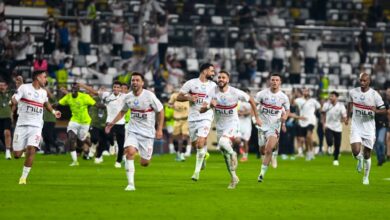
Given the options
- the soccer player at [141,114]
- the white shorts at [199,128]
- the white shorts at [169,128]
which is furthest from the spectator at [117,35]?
the soccer player at [141,114]

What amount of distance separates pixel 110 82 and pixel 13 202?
25536mm

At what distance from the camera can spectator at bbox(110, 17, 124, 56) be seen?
1813 inches

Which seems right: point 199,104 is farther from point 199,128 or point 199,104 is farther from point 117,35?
point 117,35

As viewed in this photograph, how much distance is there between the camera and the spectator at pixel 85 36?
4534 centimetres

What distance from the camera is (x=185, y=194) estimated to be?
21.4 metres

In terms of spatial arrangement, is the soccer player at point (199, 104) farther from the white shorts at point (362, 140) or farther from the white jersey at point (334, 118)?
the white jersey at point (334, 118)

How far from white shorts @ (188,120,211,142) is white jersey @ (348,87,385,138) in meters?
3.48

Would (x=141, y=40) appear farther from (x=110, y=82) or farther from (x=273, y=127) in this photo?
(x=273, y=127)

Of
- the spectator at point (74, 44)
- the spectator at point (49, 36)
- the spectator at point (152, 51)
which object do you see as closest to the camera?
the spectator at point (49, 36)

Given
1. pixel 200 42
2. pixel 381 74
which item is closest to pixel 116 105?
pixel 200 42

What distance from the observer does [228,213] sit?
1755 cm

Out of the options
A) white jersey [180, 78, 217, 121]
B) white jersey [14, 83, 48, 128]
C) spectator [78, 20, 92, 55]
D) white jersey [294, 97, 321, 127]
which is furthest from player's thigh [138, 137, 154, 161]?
spectator [78, 20, 92, 55]

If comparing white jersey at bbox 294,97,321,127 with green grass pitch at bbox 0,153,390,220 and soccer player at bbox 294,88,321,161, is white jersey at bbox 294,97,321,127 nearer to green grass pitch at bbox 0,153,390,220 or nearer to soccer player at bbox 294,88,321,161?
soccer player at bbox 294,88,321,161

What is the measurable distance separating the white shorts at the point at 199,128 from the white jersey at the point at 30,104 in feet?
15.4
